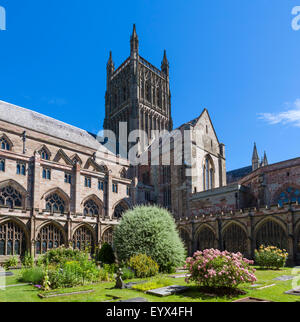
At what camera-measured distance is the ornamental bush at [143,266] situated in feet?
55.6

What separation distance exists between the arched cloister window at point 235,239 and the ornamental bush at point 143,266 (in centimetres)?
1309

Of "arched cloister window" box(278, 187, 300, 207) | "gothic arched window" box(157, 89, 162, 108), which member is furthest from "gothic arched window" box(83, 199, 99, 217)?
"gothic arched window" box(157, 89, 162, 108)

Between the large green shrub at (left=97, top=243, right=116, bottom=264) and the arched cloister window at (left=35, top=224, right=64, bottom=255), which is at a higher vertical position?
the arched cloister window at (left=35, top=224, right=64, bottom=255)

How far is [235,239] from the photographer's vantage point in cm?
2858

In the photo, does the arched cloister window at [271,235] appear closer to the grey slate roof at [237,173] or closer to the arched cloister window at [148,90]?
the grey slate roof at [237,173]

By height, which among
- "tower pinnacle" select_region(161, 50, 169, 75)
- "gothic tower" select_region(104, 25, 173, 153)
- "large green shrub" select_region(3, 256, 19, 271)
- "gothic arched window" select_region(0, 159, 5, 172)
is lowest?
"large green shrub" select_region(3, 256, 19, 271)

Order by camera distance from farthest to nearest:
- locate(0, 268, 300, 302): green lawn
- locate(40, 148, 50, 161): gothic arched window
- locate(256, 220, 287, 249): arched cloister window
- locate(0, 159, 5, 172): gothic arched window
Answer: locate(40, 148, 50, 161): gothic arched window, locate(0, 159, 5, 172): gothic arched window, locate(256, 220, 287, 249): arched cloister window, locate(0, 268, 300, 302): green lawn

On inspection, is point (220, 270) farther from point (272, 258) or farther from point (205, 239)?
point (205, 239)

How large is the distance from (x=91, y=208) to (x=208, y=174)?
17.9 meters

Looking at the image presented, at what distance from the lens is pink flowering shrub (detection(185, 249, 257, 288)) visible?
11.1 metres

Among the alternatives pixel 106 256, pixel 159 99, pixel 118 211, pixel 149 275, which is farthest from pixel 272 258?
pixel 159 99

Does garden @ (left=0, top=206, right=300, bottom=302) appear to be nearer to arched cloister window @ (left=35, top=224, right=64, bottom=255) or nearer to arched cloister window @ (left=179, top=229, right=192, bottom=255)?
arched cloister window @ (left=35, top=224, right=64, bottom=255)

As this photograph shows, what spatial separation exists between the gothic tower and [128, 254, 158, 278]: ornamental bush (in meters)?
39.6
